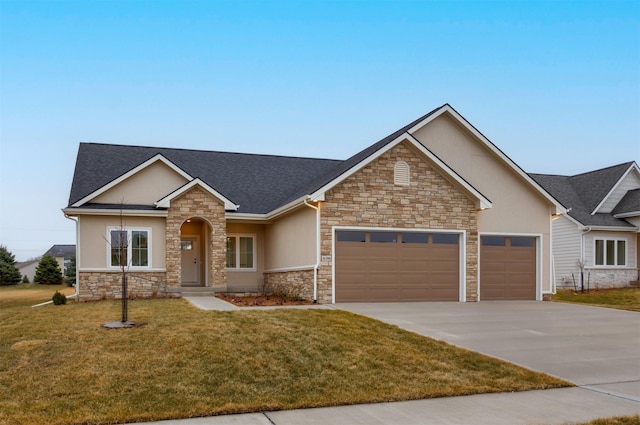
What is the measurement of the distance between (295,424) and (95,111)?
2251 cm

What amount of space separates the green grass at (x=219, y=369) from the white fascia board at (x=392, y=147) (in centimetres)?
581

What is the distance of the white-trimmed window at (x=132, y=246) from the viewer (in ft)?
66.6

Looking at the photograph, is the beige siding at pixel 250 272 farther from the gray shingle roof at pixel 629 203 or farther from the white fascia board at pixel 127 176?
the gray shingle roof at pixel 629 203

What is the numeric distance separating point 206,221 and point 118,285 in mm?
3753

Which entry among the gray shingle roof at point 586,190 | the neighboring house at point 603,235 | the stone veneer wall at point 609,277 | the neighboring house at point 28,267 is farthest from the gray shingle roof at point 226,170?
the neighboring house at point 28,267

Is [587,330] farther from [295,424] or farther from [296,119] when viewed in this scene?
[296,119]

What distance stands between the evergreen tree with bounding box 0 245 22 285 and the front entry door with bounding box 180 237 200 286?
29501mm

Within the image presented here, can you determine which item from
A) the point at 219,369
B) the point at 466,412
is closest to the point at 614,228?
the point at 466,412

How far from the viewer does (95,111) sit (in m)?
25.8

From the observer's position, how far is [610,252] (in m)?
29.2

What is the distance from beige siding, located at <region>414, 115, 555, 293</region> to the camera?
21094mm

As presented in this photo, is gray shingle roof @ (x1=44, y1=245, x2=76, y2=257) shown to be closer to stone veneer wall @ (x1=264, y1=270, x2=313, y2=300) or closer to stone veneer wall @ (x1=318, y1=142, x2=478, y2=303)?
stone veneer wall @ (x1=264, y1=270, x2=313, y2=300)

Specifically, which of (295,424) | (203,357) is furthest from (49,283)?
(295,424)

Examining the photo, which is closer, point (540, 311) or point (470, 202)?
point (540, 311)
